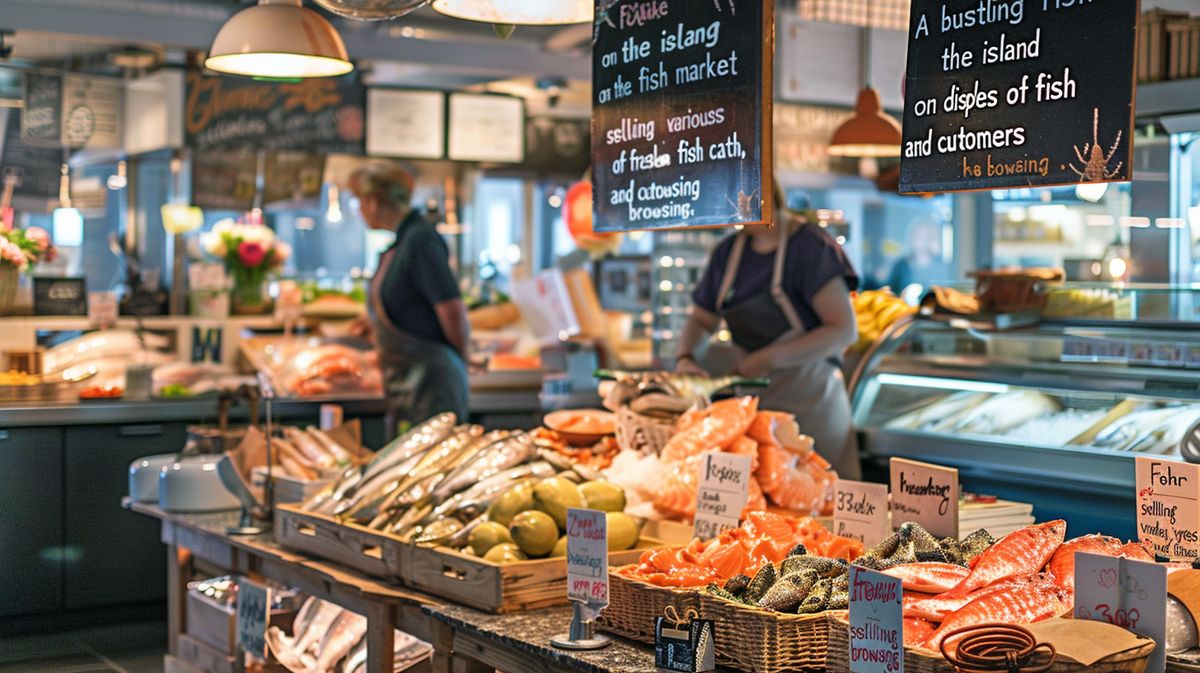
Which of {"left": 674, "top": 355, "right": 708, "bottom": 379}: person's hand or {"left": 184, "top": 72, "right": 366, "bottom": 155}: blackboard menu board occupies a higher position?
{"left": 184, "top": 72, "right": 366, "bottom": 155}: blackboard menu board

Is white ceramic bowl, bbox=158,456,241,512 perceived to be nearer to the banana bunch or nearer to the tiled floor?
the tiled floor

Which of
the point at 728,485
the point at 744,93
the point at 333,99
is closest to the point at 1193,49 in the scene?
the point at 744,93

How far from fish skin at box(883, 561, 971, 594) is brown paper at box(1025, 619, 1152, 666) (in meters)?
0.26

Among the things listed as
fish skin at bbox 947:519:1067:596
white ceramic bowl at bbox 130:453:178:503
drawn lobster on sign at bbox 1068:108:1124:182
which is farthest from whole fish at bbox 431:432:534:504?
white ceramic bowl at bbox 130:453:178:503

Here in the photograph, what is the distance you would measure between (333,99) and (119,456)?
2582 mm

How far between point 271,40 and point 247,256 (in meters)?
4.60

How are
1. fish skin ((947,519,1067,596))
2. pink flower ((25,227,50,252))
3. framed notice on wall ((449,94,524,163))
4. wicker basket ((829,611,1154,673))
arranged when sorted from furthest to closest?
1. framed notice on wall ((449,94,524,163))
2. pink flower ((25,227,50,252))
3. fish skin ((947,519,1067,596))
4. wicker basket ((829,611,1154,673))

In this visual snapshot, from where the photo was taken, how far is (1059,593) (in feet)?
7.61

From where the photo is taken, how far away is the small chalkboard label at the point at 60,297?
6.91 meters

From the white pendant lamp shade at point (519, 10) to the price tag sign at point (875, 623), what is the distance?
6.22ft

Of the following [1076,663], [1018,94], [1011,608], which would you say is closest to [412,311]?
[1018,94]

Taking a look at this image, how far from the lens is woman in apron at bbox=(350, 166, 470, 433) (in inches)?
237

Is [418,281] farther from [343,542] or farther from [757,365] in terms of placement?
[343,542]

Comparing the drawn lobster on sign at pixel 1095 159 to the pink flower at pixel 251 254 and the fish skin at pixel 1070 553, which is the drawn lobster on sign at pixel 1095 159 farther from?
the pink flower at pixel 251 254
